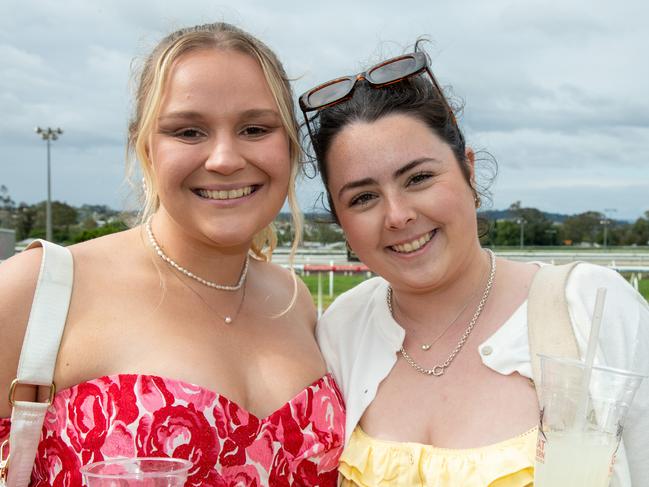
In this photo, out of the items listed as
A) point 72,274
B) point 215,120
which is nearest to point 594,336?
point 215,120

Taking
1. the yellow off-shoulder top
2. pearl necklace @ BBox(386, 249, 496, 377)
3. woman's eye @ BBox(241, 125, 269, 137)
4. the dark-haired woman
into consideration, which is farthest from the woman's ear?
the yellow off-shoulder top

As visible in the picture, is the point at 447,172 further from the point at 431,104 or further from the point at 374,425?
the point at 374,425

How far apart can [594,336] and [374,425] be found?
1236 mm

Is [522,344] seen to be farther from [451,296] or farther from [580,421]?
[580,421]

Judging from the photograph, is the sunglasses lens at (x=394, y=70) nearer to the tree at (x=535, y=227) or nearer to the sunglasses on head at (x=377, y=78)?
the sunglasses on head at (x=377, y=78)

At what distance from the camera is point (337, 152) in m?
3.11

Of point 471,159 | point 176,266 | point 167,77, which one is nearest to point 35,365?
point 176,266

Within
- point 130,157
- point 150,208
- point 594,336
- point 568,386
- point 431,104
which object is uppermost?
point 431,104

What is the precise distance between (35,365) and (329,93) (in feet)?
5.42

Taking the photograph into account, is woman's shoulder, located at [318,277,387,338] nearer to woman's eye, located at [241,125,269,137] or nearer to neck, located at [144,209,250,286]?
neck, located at [144,209,250,286]

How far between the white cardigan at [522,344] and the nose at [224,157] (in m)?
1.04

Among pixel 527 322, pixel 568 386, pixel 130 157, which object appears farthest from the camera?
pixel 130 157

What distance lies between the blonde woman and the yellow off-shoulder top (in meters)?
0.18

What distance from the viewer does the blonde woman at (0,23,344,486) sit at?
264 cm
